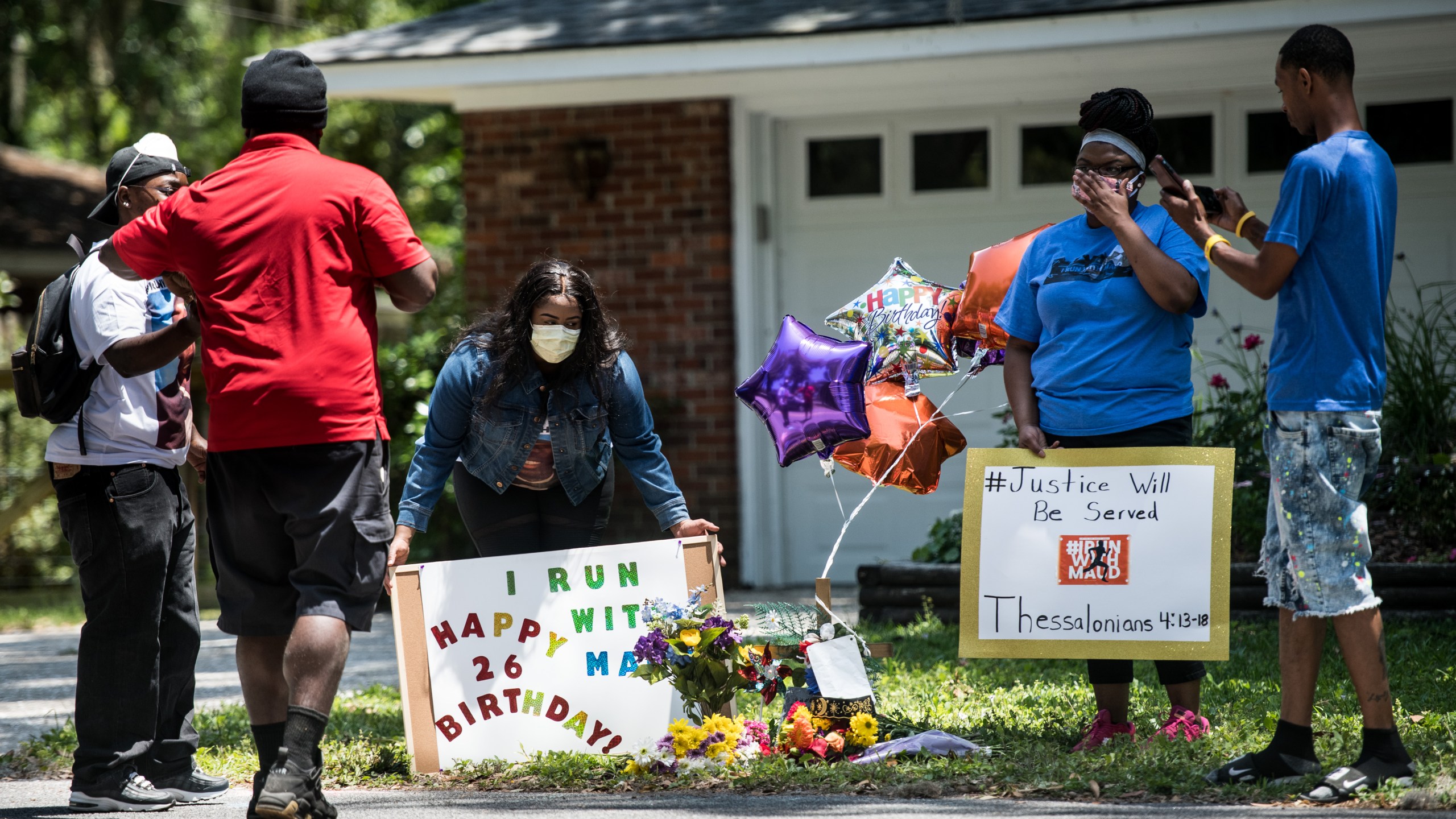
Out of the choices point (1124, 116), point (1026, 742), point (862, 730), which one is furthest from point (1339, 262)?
point (862, 730)

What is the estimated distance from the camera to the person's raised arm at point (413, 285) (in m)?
3.54

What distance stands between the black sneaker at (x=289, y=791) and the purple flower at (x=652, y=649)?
1.01 m

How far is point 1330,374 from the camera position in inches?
141

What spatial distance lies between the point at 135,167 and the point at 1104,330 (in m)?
2.73

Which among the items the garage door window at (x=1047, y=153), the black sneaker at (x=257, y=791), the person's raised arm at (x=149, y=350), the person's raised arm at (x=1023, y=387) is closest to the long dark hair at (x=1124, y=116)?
the person's raised arm at (x=1023, y=387)

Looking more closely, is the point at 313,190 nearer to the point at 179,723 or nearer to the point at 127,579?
the point at 127,579

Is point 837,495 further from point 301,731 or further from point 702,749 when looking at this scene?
point 301,731

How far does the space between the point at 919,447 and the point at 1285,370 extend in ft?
3.86

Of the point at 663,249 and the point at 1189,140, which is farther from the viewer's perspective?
the point at 663,249

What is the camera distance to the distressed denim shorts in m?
3.55

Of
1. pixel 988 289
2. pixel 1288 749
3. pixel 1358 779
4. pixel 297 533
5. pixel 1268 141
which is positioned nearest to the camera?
pixel 297 533

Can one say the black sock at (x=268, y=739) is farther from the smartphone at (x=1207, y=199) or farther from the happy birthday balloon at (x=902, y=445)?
the smartphone at (x=1207, y=199)

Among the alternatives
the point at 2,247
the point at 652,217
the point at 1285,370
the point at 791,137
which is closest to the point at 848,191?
the point at 791,137

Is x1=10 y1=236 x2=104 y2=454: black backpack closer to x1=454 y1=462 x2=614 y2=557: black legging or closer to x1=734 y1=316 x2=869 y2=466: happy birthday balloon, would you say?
x1=454 y1=462 x2=614 y2=557: black legging
